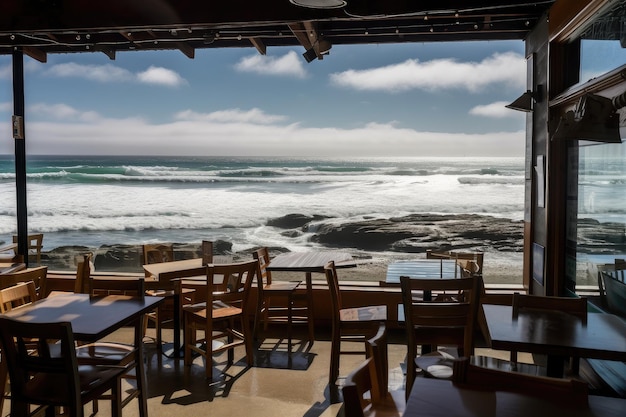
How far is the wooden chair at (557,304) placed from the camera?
2.73 meters

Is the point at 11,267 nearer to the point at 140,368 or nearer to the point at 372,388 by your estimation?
the point at 140,368

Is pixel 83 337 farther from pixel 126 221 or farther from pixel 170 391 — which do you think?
pixel 126 221

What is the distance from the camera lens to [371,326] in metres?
3.68

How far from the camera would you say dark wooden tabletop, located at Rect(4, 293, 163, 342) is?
8.27ft

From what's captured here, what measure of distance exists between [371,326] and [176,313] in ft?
5.39

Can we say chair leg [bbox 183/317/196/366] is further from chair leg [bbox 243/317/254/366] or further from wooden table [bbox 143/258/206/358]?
chair leg [bbox 243/317/254/366]

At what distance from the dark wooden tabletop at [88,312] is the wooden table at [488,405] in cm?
162

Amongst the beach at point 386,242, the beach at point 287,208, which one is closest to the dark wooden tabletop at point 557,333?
the beach at point 386,242

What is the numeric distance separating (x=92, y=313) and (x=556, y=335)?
2383 millimetres

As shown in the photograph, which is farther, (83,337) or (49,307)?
(49,307)

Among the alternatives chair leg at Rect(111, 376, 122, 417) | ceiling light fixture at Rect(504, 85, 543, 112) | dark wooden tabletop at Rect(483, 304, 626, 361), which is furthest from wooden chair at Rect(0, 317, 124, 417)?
ceiling light fixture at Rect(504, 85, 543, 112)

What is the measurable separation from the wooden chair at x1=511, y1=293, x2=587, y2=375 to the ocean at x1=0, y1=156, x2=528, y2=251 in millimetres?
17136

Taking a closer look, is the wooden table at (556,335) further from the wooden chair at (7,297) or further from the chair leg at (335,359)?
the wooden chair at (7,297)

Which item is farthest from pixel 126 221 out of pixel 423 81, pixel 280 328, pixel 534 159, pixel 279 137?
pixel 534 159
